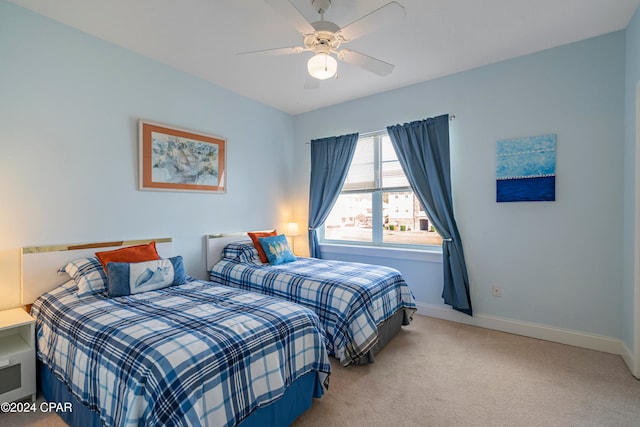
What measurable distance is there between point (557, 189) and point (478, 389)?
195cm

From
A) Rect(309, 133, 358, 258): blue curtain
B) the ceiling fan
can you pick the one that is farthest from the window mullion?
the ceiling fan

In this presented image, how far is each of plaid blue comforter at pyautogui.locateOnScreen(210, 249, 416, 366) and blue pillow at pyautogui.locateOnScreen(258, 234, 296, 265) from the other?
10cm

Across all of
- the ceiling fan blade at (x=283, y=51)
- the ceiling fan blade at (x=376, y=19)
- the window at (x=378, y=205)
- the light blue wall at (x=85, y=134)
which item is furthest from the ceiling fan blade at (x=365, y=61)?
the light blue wall at (x=85, y=134)

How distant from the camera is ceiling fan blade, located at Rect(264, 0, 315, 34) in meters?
1.65

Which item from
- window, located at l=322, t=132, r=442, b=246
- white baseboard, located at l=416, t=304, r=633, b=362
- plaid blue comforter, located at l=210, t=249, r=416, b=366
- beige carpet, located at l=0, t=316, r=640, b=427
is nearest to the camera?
beige carpet, located at l=0, t=316, r=640, b=427

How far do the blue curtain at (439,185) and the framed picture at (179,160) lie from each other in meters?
2.25

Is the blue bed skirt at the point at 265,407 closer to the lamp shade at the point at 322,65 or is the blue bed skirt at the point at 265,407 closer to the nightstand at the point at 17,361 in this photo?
the nightstand at the point at 17,361

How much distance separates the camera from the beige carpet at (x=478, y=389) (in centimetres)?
178

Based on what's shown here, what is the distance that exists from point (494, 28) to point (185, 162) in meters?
3.18

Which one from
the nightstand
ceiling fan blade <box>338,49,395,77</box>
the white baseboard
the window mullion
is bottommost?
the white baseboard

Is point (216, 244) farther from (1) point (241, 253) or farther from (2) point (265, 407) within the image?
(2) point (265, 407)

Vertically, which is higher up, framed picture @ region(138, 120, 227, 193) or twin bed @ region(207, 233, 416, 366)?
framed picture @ region(138, 120, 227, 193)

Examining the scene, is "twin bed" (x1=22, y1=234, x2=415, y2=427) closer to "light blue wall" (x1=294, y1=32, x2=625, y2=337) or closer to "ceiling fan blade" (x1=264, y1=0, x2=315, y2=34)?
"light blue wall" (x1=294, y1=32, x2=625, y2=337)

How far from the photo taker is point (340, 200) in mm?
4340
